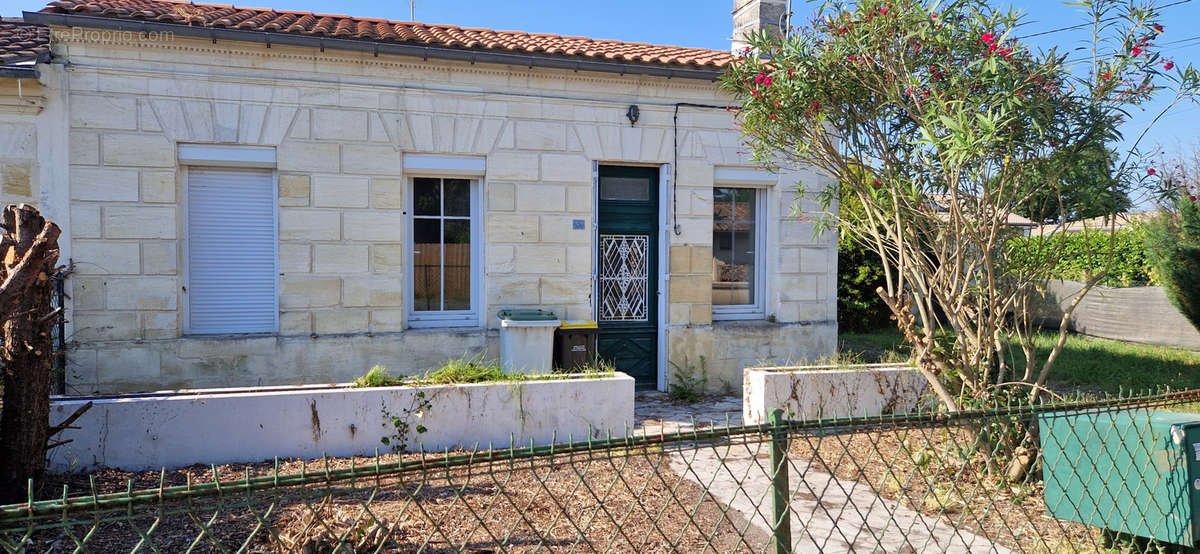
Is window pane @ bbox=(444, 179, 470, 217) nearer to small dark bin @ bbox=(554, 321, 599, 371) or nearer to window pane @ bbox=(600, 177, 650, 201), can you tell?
window pane @ bbox=(600, 177, 650, 201)

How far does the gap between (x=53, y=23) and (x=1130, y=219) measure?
341 inches

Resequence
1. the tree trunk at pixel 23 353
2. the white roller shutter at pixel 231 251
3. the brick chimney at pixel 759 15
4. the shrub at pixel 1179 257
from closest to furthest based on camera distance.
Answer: the tree trunk at pixel 23 353 → the white roller shutter at pixel 231 251 → the brick chimney at pixel 759 15 → the shrub at pixel 1179 257

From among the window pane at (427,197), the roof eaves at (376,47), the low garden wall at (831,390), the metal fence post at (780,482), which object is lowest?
the low garden wall at (831,390)

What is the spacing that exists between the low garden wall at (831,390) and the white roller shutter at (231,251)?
15.6ft

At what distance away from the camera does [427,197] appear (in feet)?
27.7

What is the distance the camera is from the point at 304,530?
11.6ft

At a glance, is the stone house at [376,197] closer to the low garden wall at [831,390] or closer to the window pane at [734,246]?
the window pane at [734,246]

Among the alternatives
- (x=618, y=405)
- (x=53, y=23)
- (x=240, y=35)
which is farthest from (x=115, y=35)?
(x=618, y=405)

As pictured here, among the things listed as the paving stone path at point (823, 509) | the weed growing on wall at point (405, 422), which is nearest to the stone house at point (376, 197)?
the paving stone path at point (823, 509)

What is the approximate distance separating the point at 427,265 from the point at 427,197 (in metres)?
0.72

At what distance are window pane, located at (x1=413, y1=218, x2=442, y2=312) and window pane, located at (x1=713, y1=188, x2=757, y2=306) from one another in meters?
3.17

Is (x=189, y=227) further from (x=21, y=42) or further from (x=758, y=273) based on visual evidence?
(x=758, y=273)

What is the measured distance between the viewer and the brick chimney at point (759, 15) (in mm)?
9570

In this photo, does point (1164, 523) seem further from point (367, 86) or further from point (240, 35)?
point (240, 35)
